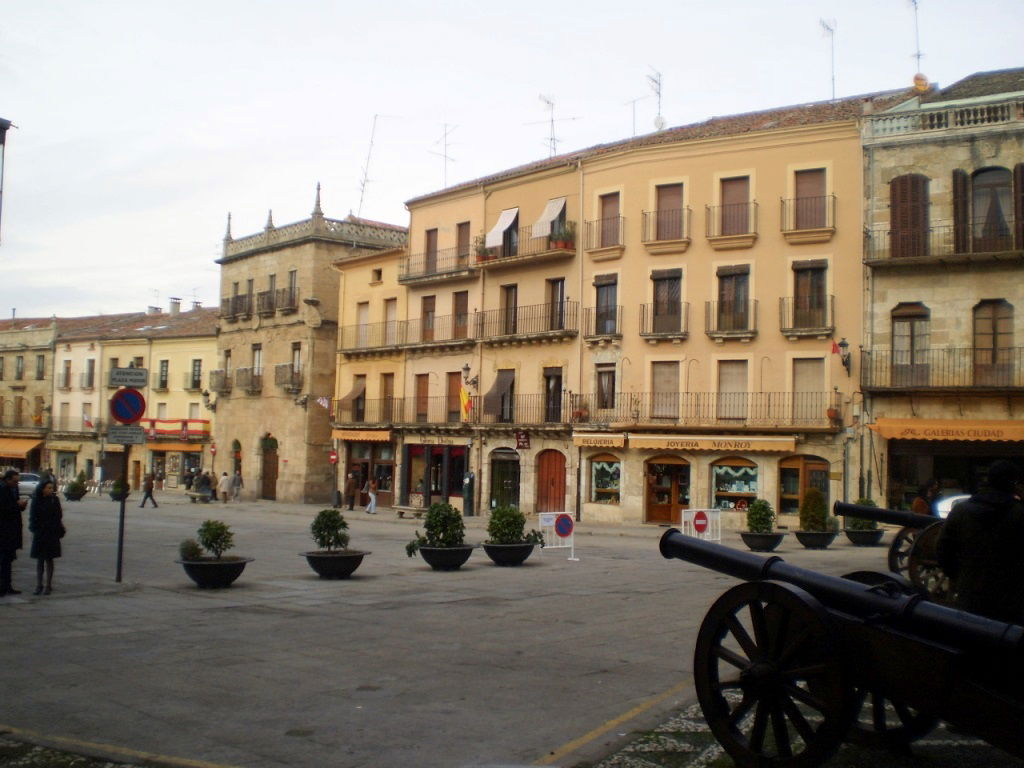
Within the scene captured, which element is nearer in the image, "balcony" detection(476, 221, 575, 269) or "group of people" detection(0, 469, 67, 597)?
"group of people" detection(0, 469, 67, 597)

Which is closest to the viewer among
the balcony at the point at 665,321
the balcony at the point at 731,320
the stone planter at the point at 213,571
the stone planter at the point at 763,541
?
the stone planter at the point at 213,571

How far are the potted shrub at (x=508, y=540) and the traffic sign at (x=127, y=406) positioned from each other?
6916mm

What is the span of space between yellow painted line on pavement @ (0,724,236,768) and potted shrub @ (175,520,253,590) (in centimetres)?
815

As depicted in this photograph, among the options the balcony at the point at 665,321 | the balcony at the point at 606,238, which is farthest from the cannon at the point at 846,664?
the balcony at the point at 606,238

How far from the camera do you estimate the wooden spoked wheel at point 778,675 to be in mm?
5508

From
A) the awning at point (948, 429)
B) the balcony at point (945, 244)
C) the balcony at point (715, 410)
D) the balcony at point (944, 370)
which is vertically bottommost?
the awning at point (948, 429)

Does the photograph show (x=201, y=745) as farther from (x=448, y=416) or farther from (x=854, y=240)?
(x=448, y=416)

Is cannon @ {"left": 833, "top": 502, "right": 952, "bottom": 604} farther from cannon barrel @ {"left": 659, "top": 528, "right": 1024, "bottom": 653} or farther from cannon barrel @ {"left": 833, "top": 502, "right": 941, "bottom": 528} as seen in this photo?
cannon barrel @ {"left": 659, "top": 528, "right": 1024, "bottom": 653}

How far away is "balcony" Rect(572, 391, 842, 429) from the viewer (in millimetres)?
33375

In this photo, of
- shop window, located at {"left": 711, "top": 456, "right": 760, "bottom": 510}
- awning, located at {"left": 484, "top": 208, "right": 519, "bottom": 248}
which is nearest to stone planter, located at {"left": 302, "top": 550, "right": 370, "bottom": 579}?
shop window, located at {"left": 711, "top": 456, "right": 760, "bottom": 510}

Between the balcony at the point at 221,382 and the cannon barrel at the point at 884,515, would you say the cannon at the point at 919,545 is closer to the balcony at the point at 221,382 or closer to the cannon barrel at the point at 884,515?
the cannon barrel at the point at 884,515

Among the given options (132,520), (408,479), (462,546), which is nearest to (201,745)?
(462,546)

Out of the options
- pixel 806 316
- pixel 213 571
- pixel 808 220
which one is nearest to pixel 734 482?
pixel 806 316

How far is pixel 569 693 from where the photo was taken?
334 inches
